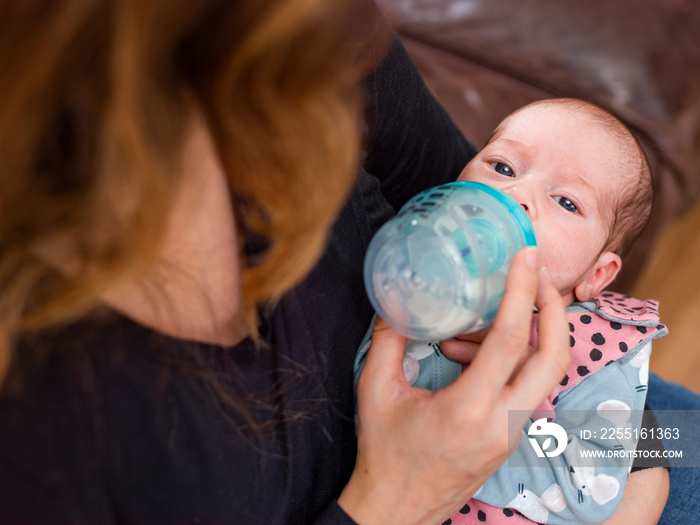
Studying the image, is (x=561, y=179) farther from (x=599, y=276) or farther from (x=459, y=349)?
(x=459, y=349)

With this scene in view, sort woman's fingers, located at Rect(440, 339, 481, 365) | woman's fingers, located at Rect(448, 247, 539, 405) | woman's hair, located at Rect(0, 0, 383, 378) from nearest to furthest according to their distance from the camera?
woman's hair, located at Rect(0, 0, 383, 378), woman's fingers, located at Rect(448, 247, 539, 405), woman's fingers, located at Rect(440, 339, 481, 365)

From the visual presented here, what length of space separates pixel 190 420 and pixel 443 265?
0.36 metres

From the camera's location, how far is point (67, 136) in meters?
0.55

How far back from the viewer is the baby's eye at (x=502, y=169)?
1.13 metres

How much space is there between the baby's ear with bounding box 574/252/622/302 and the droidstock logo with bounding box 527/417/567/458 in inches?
13.3

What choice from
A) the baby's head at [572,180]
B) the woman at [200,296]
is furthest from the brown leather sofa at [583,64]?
the woman at [200,296]

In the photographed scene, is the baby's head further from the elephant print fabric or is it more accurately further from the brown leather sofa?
the brown leather sofa

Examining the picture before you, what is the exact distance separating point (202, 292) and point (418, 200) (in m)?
0.36

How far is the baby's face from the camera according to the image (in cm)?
106

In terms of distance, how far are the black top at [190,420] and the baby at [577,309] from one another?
0.15 m

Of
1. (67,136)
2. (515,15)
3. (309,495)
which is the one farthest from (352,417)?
(515,15)

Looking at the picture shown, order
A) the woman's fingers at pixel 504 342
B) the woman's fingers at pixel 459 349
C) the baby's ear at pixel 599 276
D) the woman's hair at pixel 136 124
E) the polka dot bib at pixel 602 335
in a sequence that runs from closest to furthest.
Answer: the woman's hair at pixel 136 124 < the woman's fingers at pixel 504 342 < the woman's fingers at pixel 459 349 < the polka dot bib at pixel 602 335 < the baby's ear at pixel 599 276

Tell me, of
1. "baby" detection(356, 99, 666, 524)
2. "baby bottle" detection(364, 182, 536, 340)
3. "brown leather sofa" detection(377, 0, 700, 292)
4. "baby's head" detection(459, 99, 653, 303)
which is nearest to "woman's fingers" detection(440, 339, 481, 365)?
"baby" detection(356, 99, 666, 524)

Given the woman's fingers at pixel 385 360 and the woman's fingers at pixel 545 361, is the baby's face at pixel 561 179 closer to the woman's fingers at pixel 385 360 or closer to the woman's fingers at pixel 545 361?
the woman's fingers at pixel 545 361
